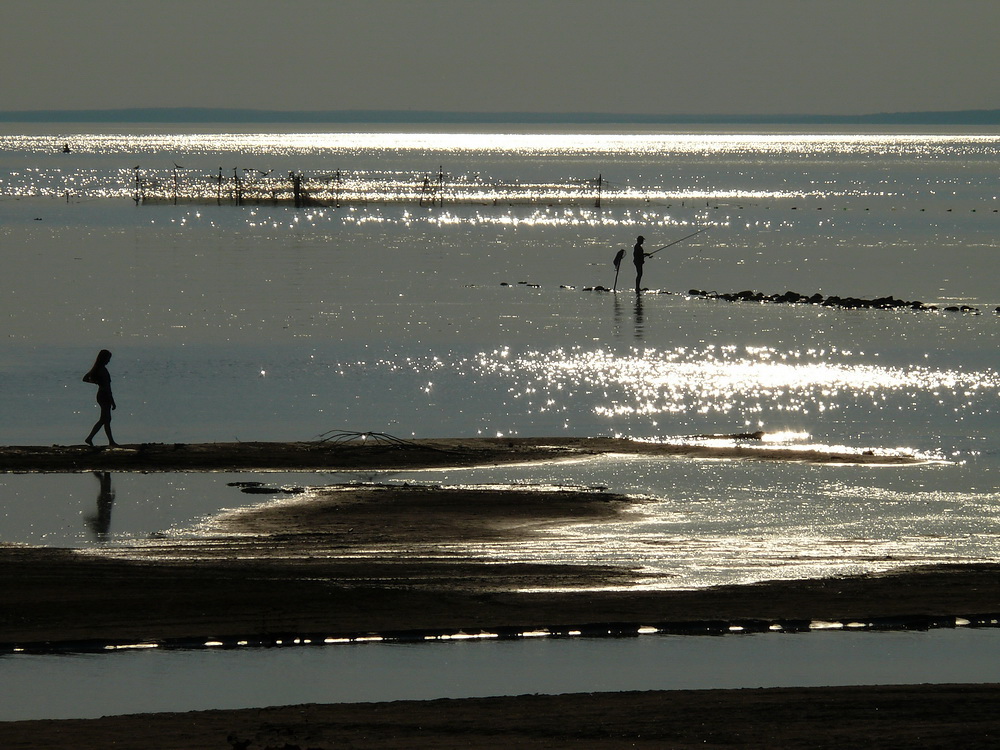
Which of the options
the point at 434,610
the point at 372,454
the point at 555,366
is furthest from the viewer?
the point at 555,366

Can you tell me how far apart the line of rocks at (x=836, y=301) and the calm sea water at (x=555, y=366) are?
4.66ft

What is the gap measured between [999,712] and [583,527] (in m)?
7.10

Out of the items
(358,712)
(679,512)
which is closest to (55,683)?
(358,712)

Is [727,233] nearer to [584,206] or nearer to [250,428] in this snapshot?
[584,206]

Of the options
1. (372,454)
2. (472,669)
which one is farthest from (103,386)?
(472,669)

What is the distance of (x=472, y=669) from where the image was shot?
40.8ft

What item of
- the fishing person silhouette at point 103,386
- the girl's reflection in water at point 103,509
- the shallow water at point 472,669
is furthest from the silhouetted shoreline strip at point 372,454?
the shallow water at point 472,669

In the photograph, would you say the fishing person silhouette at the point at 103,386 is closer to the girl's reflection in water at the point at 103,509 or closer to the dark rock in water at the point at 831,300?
the girl's reflection in water at the point at 103,509

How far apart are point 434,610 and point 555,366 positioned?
21.9m

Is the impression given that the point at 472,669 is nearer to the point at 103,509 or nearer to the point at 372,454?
the point at 103,509

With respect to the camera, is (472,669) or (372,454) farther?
(372,454)

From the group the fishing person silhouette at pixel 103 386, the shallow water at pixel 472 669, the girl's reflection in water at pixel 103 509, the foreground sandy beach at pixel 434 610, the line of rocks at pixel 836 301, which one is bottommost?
the shallow water at pixel 472 669

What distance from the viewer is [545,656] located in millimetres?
12703

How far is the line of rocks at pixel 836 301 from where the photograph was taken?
161ft
